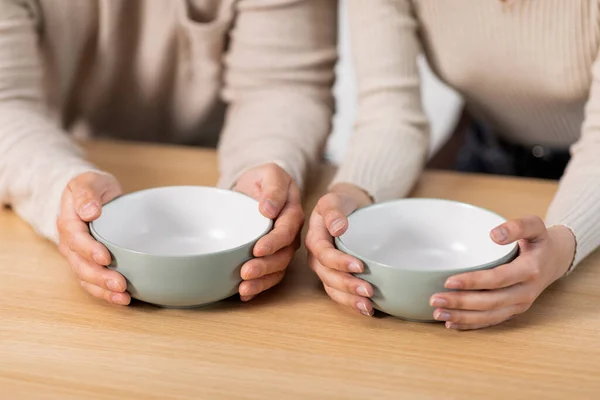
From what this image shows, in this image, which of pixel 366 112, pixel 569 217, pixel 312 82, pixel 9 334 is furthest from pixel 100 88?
pixel 569 217

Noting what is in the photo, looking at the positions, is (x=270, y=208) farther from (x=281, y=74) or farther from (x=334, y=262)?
(x=281, y=74)

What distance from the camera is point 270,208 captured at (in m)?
0.81

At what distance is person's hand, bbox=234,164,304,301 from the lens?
2.45 ft

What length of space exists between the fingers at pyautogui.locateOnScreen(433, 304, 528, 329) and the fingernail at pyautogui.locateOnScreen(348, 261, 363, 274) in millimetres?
75

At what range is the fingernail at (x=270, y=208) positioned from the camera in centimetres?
81

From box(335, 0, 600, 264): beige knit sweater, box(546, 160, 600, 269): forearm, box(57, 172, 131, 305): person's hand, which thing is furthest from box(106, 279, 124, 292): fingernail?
box(546, 160, 600, 269): forearm

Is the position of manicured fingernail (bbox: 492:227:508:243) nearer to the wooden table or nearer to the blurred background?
the wooden table

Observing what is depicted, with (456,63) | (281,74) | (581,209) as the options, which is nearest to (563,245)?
(581,209)

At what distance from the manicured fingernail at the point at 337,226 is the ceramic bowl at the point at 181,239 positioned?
6 cm

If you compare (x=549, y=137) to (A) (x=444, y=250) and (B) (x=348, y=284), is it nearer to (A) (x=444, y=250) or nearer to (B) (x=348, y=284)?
(A) (x=444, y=250)

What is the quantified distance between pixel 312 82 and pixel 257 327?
0.51 m

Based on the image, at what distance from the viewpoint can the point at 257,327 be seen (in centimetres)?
73

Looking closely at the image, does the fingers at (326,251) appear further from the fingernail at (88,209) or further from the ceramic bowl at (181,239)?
the fingernail at (88,209)

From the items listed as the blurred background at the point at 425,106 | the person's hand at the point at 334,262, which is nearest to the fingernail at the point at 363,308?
the person's hand at the point at 334,262
